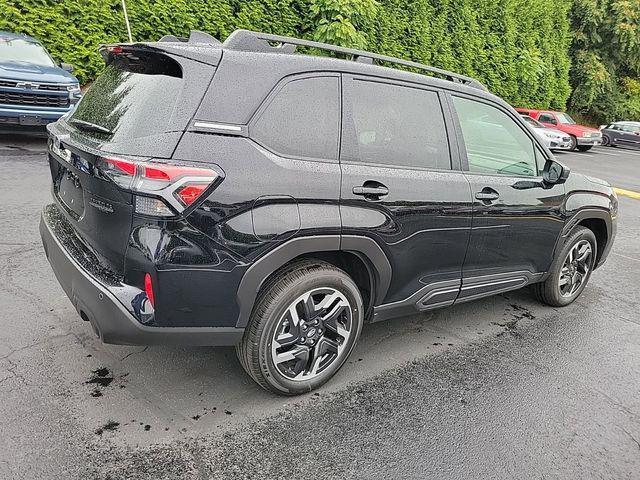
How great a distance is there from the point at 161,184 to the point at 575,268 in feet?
12.1

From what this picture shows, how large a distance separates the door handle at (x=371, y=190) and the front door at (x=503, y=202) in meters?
0.80

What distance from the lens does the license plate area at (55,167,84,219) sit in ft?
8.72

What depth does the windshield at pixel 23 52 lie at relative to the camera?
9.21 meters

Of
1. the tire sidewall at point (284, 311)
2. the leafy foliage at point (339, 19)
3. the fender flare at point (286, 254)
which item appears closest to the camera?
the fender flare at point (286, 254)

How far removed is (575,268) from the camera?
448 cm

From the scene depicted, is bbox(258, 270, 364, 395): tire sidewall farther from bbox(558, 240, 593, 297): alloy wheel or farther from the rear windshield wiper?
bbox(558, 240, 593, 297): alloy wheel

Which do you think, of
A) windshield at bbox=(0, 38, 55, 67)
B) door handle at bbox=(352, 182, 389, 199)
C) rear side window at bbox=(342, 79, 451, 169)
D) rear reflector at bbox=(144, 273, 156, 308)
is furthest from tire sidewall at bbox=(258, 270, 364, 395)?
windshield at bbox=(0, 38, 55, 67)

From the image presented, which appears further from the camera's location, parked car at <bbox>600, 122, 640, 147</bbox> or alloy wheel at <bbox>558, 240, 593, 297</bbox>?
parked car at <bbox>600, 122, 640, 147</bbox>

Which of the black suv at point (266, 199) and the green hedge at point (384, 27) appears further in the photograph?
the green hedge at point (384, 27)

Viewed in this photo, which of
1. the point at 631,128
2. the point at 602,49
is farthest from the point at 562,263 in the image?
the point at 602,49

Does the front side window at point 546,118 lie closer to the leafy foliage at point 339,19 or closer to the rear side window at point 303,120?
the leafy foliage at point 339,19

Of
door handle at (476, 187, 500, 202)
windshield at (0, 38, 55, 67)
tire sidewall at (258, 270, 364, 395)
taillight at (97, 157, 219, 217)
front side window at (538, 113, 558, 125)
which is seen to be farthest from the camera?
front side window at (538, 113, 558, 125)

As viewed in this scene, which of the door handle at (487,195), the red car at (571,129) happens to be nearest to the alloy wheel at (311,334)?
the door handle at (487,195)

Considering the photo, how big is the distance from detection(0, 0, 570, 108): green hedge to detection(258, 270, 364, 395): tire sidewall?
36.5 ft
